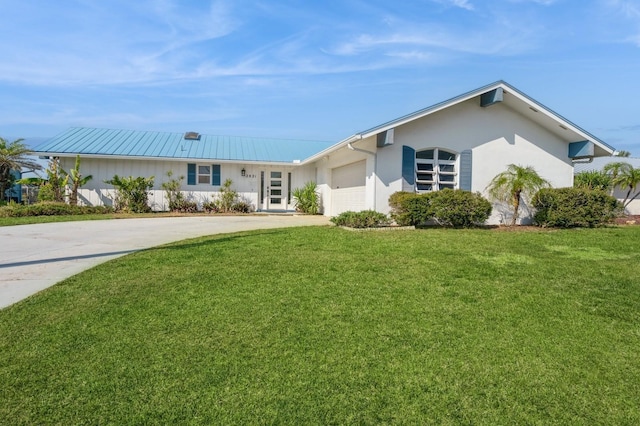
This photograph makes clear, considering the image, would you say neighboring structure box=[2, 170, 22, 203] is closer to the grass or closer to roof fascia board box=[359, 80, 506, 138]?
roof fascia board box=[359, 80, 506, 138]

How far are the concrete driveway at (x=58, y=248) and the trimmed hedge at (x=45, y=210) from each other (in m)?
4.58

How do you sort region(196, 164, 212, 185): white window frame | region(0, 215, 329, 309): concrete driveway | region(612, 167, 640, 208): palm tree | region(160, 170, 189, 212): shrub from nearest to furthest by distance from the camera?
region(0, 215, 329, 309): concrete driveway < region(612, 167, 640, 208): palm tree < region(160, 170, 189, 212): shrub < region(196, 164, 212, 185): white window frame

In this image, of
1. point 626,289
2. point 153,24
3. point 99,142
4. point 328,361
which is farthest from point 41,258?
point 99,142

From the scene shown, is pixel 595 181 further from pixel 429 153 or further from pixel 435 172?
pixel 429 153

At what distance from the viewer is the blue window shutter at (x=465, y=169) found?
13.3 m

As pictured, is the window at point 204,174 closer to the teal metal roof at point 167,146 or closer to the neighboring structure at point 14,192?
the teal metal roof at point 167,146

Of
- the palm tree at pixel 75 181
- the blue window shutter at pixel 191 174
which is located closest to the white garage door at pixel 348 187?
the blue window shutter at pixel 191 174

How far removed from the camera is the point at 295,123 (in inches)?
1030

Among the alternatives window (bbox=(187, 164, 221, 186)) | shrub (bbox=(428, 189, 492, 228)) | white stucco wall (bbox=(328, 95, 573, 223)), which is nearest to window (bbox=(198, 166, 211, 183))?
window (bbox=(187, 164, 221, 186))

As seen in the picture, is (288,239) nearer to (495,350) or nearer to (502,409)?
(495,350)

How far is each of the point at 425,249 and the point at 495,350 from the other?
4.35 meters

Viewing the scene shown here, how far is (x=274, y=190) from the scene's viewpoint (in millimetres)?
21391

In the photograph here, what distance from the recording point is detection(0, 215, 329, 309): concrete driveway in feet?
17.2

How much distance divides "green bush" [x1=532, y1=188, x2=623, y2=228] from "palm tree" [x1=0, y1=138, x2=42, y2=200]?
2472 cm
